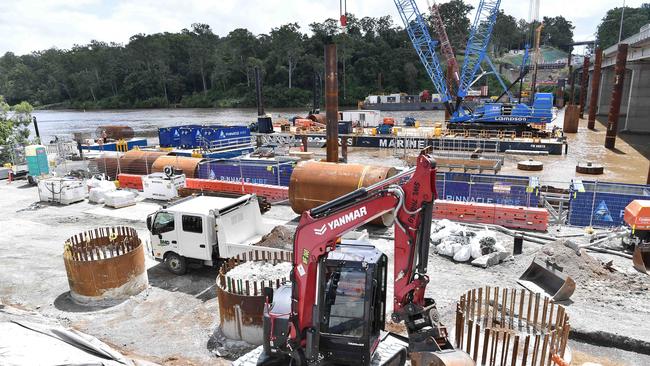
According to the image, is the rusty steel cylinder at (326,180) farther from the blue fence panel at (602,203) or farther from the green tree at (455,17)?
the green tree at (455,17)

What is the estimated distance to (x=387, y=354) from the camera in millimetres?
7582

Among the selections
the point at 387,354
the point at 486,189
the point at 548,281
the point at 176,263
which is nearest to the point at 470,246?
the point at 548,281

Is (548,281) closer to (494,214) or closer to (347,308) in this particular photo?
(494,214)

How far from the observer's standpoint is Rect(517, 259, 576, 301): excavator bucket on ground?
1089 centimetres

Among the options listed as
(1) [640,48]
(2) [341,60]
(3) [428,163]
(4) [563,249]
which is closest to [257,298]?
(3) [428,163]

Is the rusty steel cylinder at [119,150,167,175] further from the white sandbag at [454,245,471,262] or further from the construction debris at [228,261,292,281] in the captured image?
the white sandbag at [454,245,471,262]

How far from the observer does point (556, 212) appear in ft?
60.5

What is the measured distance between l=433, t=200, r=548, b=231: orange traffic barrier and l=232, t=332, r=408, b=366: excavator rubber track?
1043cm

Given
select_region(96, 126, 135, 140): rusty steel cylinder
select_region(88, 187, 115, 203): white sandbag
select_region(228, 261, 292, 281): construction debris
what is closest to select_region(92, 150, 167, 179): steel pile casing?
select_region(88, 187, 115, 203): white sandbag

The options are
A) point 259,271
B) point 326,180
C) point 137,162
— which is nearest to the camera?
point 259,271

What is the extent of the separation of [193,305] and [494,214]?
458 inches

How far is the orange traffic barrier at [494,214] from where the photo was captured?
643 inches

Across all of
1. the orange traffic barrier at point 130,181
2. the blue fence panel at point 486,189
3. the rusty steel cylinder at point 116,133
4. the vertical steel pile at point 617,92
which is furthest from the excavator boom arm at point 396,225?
the rusty steel cylinder at point 116,133

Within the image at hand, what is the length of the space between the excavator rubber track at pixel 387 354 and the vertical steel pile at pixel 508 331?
1.54m
